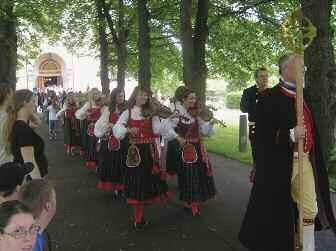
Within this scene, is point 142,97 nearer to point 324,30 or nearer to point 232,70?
point 324,30

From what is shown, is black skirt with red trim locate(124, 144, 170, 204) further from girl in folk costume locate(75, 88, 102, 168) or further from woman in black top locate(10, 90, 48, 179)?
girl in folk costume locate(75, 88, 102, 168)

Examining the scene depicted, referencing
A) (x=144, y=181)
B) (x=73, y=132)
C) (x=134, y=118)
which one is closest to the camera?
(x=144, y=181)

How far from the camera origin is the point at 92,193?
31.0 ft

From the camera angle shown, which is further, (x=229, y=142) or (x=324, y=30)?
(x=229, y=142)

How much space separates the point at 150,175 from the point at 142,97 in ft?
3.34

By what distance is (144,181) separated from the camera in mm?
7188

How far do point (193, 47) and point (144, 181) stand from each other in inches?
322

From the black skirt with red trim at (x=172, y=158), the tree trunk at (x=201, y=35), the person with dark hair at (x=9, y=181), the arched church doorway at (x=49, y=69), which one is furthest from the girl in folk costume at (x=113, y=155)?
the arched church doorway at (x=49, y=69)

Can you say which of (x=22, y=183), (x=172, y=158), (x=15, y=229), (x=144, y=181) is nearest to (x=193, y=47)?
(x=172, y=158)

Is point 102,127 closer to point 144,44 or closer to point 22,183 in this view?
point 22,183

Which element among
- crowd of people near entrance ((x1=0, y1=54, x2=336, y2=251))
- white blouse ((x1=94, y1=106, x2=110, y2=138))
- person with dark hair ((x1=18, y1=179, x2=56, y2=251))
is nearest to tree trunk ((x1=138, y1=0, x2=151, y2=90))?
crowd of people near entrance ((x1=0, y1=54, x2=336, y2=251))

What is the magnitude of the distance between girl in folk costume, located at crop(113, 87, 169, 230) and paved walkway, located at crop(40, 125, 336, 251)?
1.24 feet

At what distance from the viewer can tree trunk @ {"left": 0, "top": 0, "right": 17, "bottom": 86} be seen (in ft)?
72.7

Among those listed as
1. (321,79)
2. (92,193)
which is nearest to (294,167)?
(321,79)
